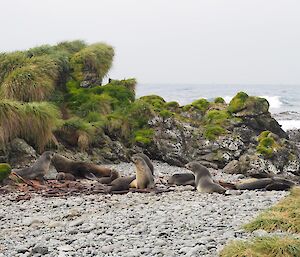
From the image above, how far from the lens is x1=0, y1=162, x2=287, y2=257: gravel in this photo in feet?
17.9

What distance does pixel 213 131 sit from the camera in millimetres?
16312

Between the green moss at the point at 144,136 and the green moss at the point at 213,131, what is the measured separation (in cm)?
176

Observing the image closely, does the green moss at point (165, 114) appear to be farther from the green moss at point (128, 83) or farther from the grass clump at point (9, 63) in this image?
the grass clump at point (9, 63)

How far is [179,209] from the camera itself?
7379 mm

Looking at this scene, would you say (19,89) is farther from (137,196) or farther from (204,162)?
(137,196)

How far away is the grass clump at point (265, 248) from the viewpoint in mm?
4766

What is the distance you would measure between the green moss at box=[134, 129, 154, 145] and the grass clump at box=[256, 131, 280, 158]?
10.5 feet

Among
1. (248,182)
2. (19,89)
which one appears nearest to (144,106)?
(19,89)

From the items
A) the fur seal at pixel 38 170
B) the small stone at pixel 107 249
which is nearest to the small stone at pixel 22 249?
the small stone at pixel 107 249

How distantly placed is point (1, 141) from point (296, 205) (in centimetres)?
799

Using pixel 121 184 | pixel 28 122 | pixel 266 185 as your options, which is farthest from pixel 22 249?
pixel 28 122

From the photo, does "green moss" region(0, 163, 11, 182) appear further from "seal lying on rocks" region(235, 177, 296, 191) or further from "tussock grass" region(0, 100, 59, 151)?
"seal lying on rocks" region(235, 177, 296, 191)

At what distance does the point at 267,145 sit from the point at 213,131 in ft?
5.99

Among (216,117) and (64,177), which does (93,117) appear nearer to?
(216,117)
